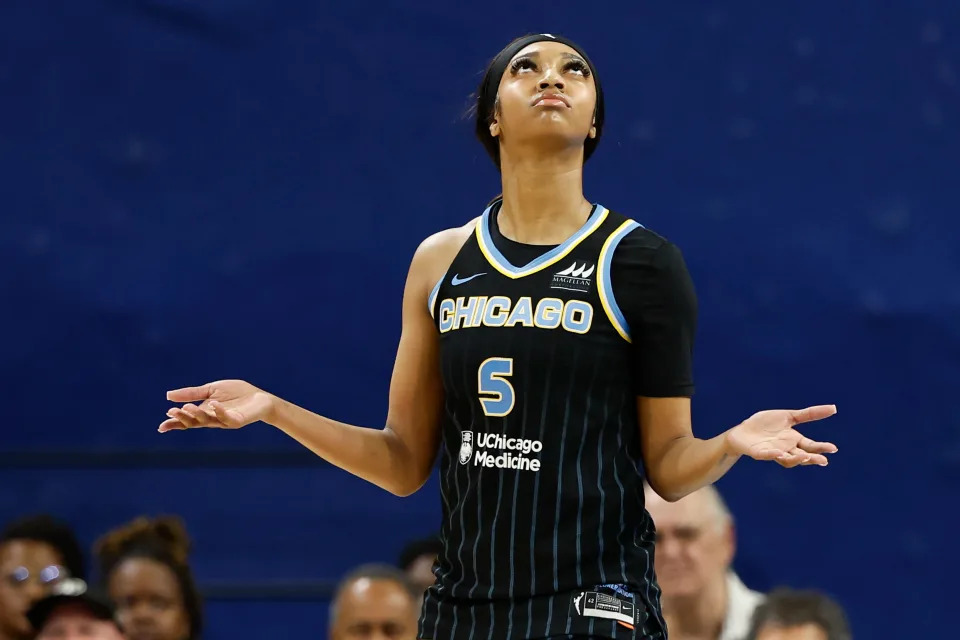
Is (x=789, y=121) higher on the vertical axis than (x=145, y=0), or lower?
lower

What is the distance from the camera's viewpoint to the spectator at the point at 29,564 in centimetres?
530

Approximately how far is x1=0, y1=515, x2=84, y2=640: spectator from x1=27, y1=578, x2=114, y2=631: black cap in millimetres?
156

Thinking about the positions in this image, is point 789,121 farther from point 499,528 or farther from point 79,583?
point 499,528

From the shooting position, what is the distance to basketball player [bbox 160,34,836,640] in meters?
2.55

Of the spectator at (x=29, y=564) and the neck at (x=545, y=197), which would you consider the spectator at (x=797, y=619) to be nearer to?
the neck at (x=545, y=197)

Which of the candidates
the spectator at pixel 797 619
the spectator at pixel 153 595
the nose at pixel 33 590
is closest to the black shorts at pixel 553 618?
the spectator at pixel 797 619

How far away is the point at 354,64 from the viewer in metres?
6.57

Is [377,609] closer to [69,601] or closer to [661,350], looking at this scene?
[69,601]

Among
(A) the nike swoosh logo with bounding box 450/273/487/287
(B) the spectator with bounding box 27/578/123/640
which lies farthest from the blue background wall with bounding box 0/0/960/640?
(A) the nike swoosh logo with bounding box 450/273/487/287

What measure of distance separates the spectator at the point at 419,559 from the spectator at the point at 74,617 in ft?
3.82

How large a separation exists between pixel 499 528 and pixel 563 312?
395mm

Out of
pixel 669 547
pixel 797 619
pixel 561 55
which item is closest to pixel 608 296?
pixel 561 55

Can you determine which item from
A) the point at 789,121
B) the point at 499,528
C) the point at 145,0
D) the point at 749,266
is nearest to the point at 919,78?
the point at 789,121

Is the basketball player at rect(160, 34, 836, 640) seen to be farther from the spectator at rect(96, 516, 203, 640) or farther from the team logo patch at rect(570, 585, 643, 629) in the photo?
the spectator at rect(96, 516, 203, 640)
